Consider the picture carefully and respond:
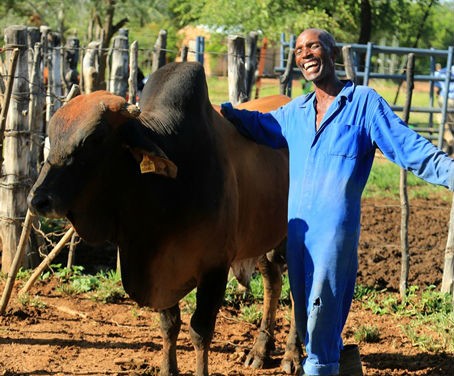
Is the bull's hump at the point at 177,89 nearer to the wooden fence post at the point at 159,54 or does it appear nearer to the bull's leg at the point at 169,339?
the bull's leg at the point at 169,339

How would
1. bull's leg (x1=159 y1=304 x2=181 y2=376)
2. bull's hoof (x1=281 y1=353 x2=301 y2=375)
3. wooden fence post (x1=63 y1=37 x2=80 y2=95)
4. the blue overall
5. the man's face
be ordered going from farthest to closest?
wooden fence post (x1=63 y1=37 x2=80 y2=95) < bull's hoof (x1=281 y1=353 x2=301 y2=375) < bull's leg (x1=159 y1=304 x2=181 y2=376) < the man's face < the blue overall

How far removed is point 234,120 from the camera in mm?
4781

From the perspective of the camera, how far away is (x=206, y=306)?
14.5ft

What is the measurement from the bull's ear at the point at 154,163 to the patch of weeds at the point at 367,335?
227 cm

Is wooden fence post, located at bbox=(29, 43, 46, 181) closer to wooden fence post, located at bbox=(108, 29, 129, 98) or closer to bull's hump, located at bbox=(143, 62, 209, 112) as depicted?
wooden fence post, located at bbox=(108, 29, 129, 98)

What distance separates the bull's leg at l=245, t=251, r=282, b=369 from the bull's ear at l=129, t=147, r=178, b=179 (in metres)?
1.78

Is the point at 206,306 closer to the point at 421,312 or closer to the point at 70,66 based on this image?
the point at 421,312

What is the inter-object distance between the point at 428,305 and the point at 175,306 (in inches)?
96.1

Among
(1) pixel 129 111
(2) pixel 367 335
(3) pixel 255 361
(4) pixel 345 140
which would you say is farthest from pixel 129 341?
(4) pixel 345 140

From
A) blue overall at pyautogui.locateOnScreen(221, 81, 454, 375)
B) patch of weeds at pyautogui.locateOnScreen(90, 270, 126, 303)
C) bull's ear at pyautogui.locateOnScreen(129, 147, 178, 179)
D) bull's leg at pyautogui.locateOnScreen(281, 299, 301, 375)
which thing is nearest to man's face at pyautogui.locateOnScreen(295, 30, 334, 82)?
blue overall at pyautogui.locateOnScreen(221, 81, 454, 375)

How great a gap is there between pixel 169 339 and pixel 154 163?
138 centimetres

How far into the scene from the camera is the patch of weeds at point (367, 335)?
549cm

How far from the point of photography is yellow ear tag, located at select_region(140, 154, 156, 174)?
3.84 metres

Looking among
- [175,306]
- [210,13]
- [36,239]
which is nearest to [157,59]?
[36,239]
